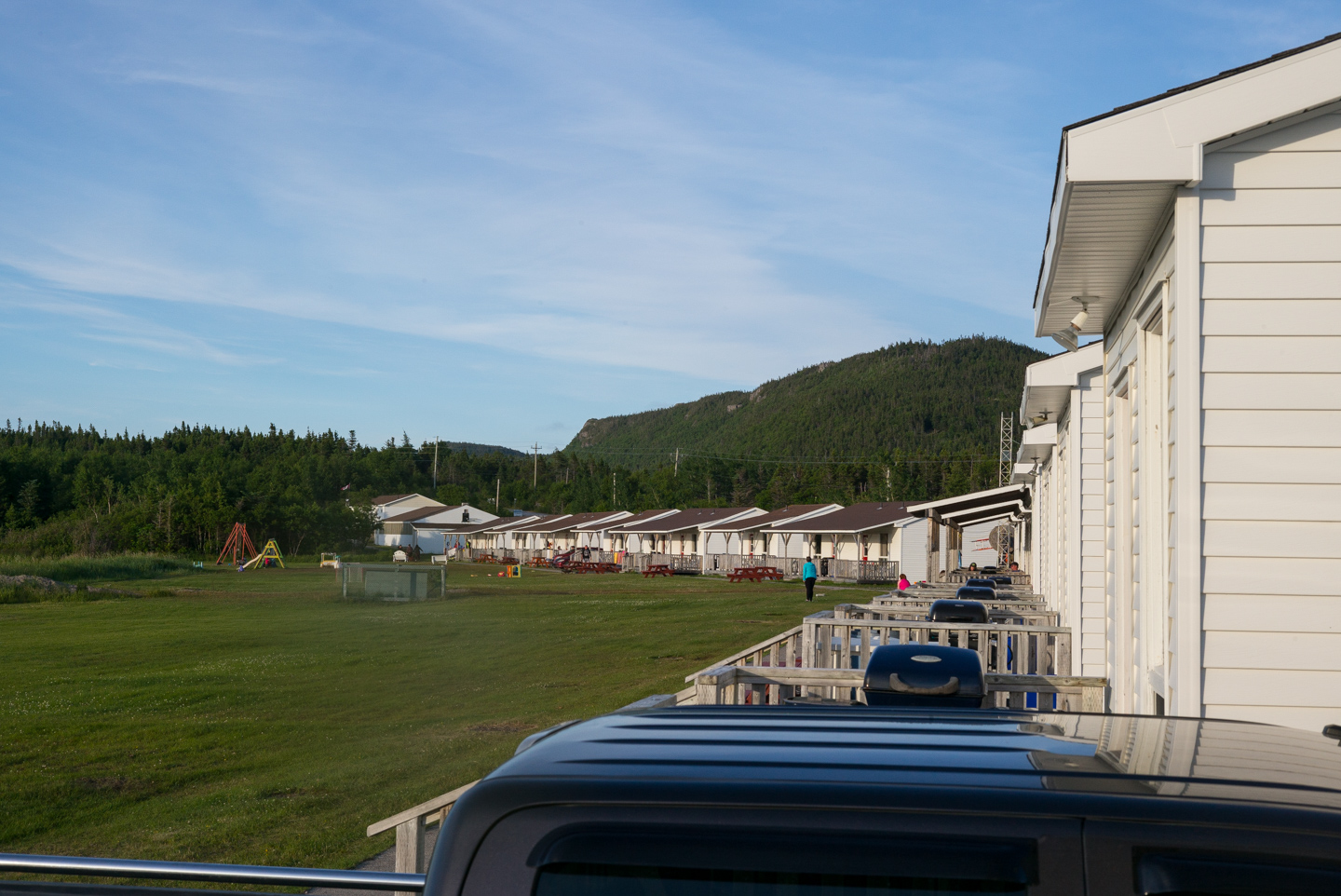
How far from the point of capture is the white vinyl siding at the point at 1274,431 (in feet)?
16.9

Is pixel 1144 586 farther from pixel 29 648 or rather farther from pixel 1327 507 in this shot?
pixel 29 648

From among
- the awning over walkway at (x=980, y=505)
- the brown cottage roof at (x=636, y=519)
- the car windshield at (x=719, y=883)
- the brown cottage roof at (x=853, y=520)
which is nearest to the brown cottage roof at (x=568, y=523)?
the brown cottage roof at (x=636, y=519)

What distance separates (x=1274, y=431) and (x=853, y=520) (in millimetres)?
56862

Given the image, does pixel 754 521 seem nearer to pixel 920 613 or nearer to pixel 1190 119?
pixel 920 613

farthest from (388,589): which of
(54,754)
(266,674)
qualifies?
(54,754)

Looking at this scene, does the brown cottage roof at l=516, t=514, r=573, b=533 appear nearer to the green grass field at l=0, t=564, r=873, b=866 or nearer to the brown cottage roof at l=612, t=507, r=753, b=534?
the brown cottage roof at l=612, t=507, r=753, b=534

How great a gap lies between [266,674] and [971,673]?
15.7 metres

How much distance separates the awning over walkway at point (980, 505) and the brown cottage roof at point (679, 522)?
119 feet

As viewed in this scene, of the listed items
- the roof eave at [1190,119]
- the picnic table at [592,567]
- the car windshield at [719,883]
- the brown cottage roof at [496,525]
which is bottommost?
the picnic table at [592,567]

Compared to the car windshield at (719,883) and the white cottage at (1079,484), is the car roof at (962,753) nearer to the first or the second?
the car windshield at (719,883)

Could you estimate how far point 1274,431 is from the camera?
205 inches

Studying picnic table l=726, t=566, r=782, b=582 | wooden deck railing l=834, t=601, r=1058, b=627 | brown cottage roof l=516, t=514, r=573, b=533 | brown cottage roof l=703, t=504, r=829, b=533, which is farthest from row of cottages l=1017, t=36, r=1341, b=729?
brown cottage roof l=516, t=514, r=573, b=533

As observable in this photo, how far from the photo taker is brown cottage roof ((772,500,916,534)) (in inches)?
2312

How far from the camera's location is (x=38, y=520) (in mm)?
98500
